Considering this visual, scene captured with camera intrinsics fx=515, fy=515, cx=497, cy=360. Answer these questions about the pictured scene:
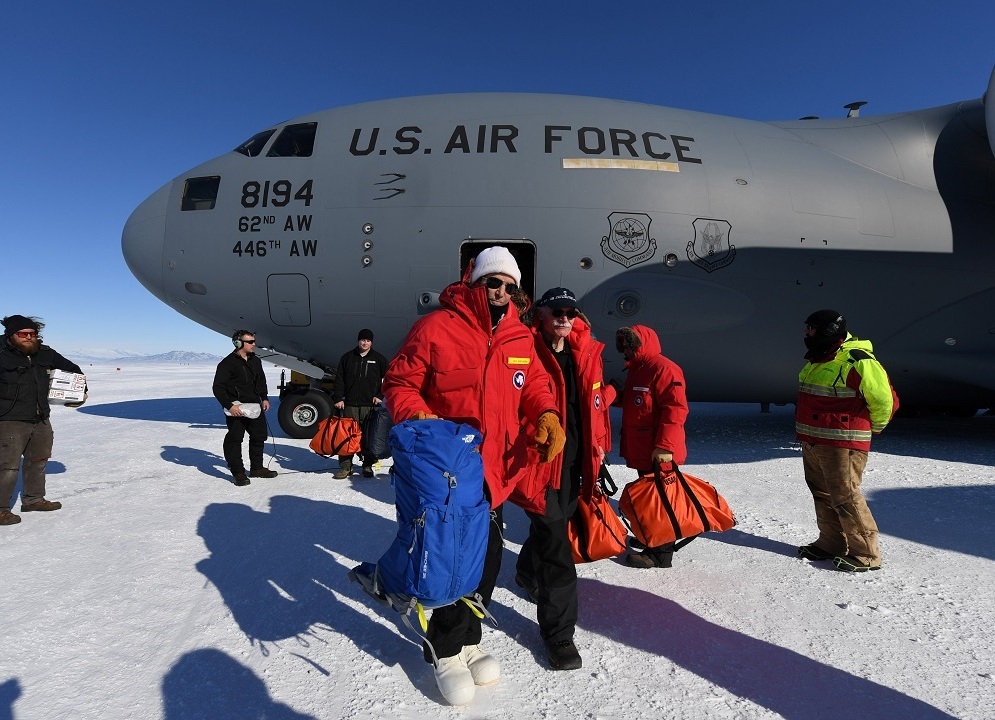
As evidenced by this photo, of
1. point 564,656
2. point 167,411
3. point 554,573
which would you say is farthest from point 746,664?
point 167,411

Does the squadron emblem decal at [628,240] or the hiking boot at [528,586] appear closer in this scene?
the hiking boot at [528,586]

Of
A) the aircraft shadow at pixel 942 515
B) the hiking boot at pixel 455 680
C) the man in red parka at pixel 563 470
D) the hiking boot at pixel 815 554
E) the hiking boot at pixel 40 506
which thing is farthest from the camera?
the hiking boot at pixel 40 506

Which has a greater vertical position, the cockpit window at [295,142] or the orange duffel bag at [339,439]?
the cockpit window at [295,142]

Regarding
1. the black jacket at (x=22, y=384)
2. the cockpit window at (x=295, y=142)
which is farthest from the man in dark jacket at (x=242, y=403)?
the cockpit window at (x=295, y=142)

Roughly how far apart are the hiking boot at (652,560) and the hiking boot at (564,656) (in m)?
1.26

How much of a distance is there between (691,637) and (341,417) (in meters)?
4.82

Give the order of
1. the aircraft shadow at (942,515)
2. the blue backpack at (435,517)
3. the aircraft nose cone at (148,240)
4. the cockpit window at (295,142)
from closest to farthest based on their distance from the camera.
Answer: the blue backpack at (435,517) < the aircraft shadow at (942,515) < the cockpit window at (295,142) < the aircraft nose cone at (148,240)

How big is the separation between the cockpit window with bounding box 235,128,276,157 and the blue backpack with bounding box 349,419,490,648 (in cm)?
721

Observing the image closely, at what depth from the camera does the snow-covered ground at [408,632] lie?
2346 millimetres

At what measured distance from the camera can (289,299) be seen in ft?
23.9

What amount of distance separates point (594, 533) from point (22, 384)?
5.35 metres

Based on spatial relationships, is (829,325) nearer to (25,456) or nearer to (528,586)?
(528,586)

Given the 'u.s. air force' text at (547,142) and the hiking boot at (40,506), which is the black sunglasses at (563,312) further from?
the hiking boot at (40,506)

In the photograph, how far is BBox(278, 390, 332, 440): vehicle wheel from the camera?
8203 mm
